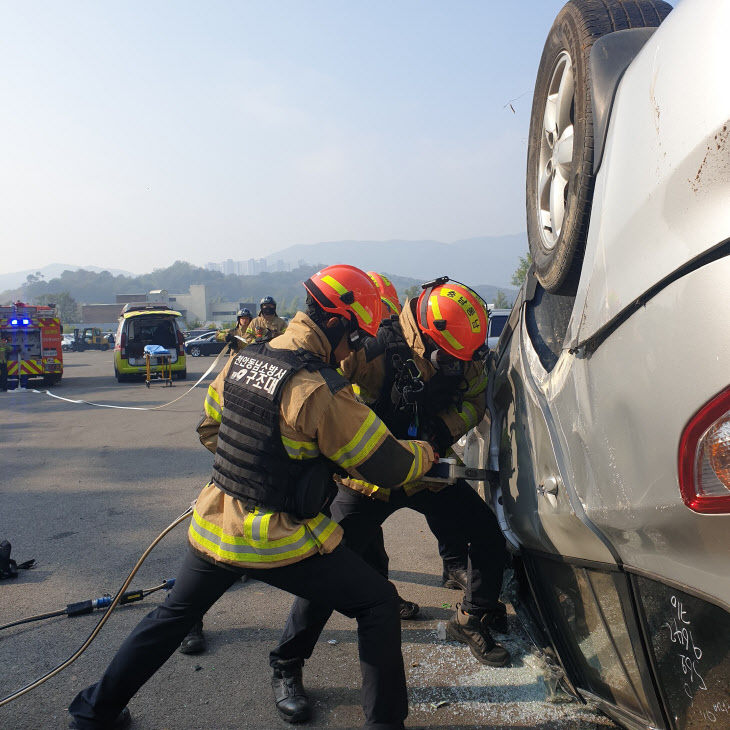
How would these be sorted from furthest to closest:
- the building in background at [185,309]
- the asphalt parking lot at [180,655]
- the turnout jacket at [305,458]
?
the building in background at [185,309] < the asphalt parking lot at [180,655] < the turnout jacket at [305,458]

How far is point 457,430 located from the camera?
10.9ft

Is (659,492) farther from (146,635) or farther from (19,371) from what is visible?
(19,371)

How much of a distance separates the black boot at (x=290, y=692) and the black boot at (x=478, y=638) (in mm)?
818

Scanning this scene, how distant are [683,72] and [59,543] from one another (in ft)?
15.8

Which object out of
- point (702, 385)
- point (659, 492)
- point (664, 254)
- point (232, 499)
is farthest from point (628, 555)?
point (232, 499)

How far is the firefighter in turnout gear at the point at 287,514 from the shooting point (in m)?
2.39

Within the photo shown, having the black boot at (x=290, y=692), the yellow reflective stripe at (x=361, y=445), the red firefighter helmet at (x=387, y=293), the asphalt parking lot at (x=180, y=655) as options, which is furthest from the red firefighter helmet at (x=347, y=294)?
the red firefighter helmet at (x=387, y=293)

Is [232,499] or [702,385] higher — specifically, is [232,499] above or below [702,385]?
below

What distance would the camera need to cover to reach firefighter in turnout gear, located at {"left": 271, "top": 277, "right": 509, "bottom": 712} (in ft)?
10.6

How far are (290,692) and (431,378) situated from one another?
1.53 metres

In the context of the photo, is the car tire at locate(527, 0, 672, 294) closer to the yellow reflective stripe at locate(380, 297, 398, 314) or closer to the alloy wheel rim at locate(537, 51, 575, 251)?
the alloy wheel rim at locate(537, 51, 575, 251)

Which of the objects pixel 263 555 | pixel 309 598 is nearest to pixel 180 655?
pixel 309 598

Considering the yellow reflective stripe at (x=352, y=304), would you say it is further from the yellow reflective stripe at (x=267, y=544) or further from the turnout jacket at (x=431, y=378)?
the yellow reflective stripe at (x=267, y=544)

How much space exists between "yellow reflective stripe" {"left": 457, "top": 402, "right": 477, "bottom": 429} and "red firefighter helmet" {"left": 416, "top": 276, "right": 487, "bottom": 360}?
0.79 ft
